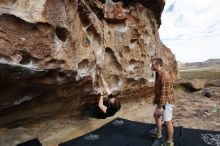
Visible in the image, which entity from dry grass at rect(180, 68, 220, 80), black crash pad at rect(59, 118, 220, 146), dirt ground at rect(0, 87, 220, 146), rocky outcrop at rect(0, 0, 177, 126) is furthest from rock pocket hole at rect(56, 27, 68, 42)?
dry grass at rect(180, 68, 220, 80)

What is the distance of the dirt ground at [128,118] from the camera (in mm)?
7557

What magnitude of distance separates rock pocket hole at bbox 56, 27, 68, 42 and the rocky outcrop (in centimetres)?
2

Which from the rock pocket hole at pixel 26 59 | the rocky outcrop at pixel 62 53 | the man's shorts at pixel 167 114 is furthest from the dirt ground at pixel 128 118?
the man's shorts at pixel 167 114

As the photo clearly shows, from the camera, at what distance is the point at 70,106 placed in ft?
27.5

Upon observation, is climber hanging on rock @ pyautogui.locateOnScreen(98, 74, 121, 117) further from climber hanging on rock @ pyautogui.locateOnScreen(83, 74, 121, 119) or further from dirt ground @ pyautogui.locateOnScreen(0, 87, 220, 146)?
dirt ground @ pyautogui.locateOnScreen(0, 87, 220, 146)

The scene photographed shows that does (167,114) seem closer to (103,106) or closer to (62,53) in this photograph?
(103,106)

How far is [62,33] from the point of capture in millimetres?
6320

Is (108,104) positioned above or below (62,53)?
below

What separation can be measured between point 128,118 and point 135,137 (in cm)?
257

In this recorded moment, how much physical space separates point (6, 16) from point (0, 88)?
1766 millimetres

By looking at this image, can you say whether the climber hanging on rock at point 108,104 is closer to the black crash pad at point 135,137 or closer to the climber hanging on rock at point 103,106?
the climber hanging on rock at point 103,106

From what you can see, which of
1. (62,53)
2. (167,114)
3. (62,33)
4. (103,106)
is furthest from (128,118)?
(62,33)

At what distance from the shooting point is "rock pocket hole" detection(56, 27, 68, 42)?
6.20 m

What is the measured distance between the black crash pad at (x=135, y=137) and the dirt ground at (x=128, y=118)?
45 cm
